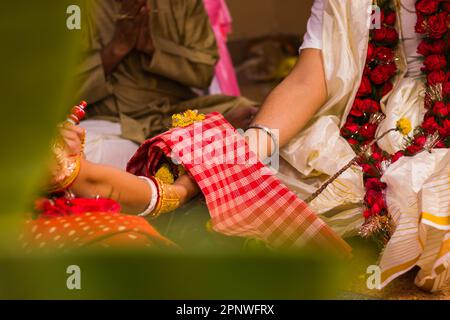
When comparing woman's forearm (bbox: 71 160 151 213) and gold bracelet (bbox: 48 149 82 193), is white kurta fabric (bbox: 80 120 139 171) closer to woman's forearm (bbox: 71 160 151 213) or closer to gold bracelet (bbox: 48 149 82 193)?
woman's forearm (bbox: 71 160 151 213)

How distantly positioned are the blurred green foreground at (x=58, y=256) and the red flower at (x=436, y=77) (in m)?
0.79

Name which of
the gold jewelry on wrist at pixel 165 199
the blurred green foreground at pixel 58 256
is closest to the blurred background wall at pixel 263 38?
the gold jewelry on wrist at pixel 165 199

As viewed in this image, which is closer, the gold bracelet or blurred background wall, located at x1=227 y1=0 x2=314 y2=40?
the gold bracelet

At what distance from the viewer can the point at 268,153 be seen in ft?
4.58

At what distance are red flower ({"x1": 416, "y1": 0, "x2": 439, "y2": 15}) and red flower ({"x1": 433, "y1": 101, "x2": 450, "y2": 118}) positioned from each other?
7.7 inches

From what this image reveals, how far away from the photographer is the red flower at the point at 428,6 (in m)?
1.45

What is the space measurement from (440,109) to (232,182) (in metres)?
0.48

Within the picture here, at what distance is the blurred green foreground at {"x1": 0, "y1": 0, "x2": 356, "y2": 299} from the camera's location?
1.84 feet

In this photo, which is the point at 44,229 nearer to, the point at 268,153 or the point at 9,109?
the point at 9,109

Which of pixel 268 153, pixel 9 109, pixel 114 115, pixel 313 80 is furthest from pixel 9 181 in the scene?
pixel 114 115

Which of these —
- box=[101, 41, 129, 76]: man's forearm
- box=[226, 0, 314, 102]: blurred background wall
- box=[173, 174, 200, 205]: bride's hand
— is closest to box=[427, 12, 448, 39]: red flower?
box=[173, 174, 200, 205]: bride's hand

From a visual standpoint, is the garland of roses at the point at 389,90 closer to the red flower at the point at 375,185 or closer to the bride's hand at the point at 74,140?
the red flower at the point at 375,185

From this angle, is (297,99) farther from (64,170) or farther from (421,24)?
(64,170)

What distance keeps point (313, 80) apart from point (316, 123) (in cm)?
9
